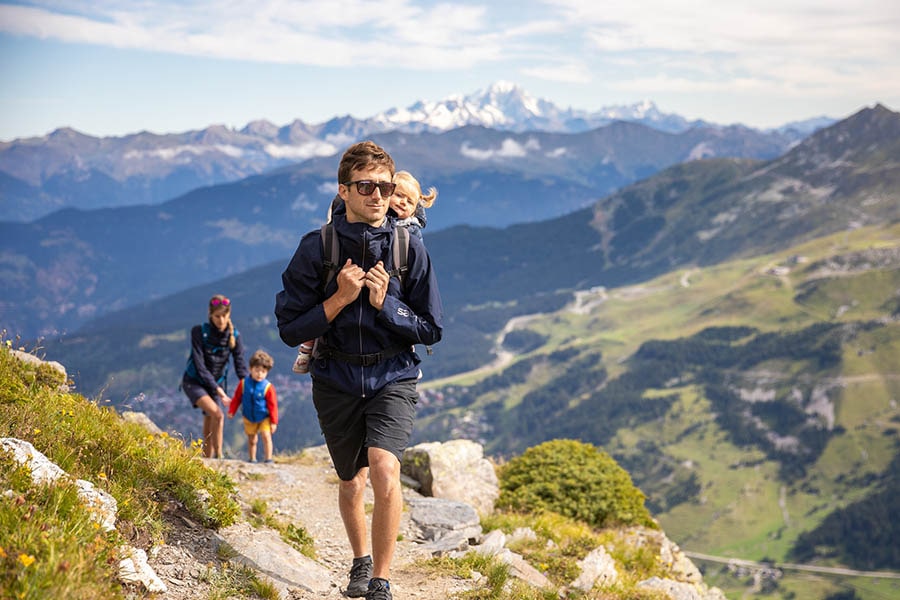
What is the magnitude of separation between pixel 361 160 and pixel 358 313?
156cm

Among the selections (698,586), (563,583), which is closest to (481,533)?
(563,583)

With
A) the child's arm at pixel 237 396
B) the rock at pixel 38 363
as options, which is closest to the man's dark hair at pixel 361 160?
the rock at pixel 38 363

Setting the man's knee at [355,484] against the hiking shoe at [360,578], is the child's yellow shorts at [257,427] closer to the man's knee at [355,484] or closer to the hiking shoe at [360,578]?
the hiking shoe at [360,578]

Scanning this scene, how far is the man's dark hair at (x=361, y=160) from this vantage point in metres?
7.37

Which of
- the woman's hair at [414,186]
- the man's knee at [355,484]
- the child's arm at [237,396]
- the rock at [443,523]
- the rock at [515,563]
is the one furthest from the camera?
the child's arm at [237,396]

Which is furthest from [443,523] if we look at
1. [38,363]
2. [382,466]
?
[38,363]

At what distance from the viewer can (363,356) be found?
7457mm

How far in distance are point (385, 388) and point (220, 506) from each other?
3426mm

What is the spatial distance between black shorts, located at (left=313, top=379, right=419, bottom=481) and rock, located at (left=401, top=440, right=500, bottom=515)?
8349 mm

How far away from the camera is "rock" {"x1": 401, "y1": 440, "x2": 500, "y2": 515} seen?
53.3ft

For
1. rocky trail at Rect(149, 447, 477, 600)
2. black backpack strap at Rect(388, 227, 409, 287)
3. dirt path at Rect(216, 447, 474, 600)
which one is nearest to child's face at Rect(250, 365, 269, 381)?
dirt path at Rect(216, 447, 474, 600)

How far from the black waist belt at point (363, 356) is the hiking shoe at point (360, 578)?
257 cm

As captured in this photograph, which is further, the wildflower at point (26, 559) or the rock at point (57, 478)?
the rock at point (57, 478)

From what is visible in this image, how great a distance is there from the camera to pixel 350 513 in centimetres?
837
